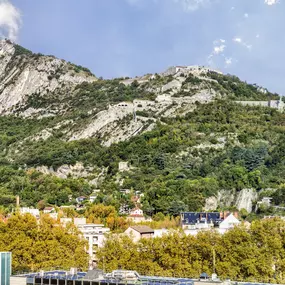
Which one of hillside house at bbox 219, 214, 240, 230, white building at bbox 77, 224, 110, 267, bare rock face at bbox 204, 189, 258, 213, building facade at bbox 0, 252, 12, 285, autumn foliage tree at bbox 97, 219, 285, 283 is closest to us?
building facade at bbox 0, 252, 12, 285

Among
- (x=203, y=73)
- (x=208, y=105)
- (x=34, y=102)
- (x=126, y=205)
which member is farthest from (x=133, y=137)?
(x=34, y=102)

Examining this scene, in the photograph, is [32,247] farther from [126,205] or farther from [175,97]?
[175,97]

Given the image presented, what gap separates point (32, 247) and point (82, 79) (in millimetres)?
141934

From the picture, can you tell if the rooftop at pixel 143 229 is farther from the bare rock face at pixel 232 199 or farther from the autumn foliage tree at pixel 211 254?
the bare rock face at pixel 232 199

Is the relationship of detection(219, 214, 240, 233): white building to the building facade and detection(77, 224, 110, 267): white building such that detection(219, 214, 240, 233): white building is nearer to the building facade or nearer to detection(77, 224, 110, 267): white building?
detection(77, 224, 110, 267): white building

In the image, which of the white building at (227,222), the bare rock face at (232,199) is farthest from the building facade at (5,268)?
the bare rock face at (232,199)

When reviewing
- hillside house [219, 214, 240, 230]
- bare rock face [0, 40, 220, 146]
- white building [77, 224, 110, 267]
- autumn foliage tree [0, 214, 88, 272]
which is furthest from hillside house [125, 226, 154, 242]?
bare rock face [0, 40, 220, 146]

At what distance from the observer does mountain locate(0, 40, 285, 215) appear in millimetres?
104062

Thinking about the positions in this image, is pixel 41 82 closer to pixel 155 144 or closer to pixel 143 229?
pixel 155 144

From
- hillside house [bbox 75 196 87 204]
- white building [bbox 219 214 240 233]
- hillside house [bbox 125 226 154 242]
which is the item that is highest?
hillside house [bbox 75 196 87 204]

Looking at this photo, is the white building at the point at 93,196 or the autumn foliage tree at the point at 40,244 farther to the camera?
the white building at the point at 93,196

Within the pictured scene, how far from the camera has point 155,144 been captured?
12525 cm

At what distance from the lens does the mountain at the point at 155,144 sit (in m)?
104

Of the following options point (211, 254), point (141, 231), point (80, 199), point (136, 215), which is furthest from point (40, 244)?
point (80, 199)
